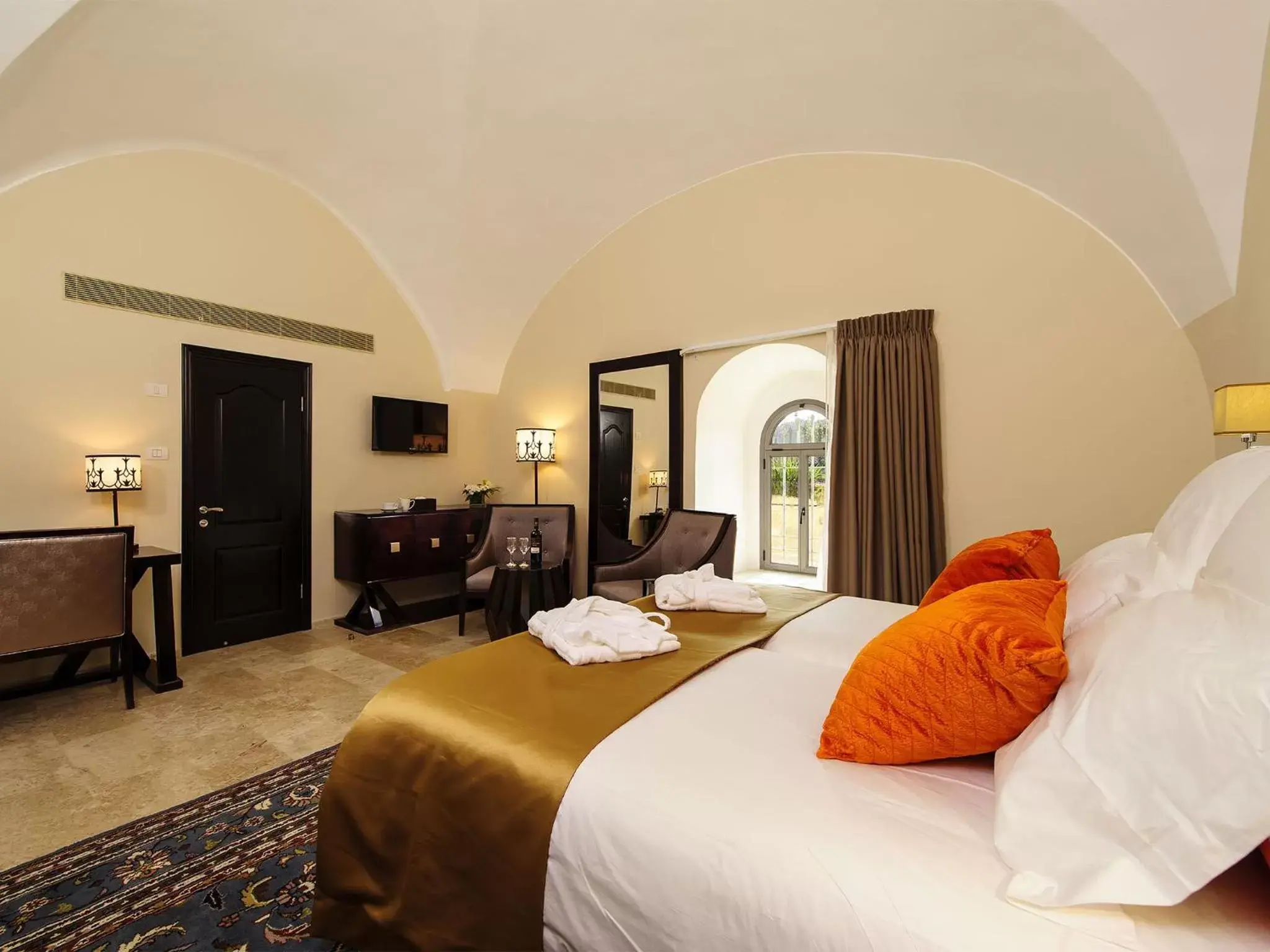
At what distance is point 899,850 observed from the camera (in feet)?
2.91

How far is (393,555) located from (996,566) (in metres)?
4.12

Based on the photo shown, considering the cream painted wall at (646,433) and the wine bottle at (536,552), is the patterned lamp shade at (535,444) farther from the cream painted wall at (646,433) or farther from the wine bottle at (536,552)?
the wine bottle at (536,552)

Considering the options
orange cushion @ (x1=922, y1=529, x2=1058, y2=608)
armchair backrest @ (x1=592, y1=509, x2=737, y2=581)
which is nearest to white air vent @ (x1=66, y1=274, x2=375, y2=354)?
armchair backrest @ (x1=592, y1=509, x2=737, y2=581)

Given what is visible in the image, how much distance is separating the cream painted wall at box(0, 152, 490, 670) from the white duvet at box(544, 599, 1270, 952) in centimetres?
407

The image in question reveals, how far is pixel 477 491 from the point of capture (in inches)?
221

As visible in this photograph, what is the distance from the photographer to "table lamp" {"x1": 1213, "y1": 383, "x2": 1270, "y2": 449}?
69.9 inches

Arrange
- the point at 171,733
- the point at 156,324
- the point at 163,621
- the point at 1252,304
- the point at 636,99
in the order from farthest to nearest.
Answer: the point at 156,324 → the point at 636,99 → the point at 163,621 → the point at 171,733 → the point at 1252,304

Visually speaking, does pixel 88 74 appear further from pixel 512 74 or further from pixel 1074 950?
pixel 1074 950

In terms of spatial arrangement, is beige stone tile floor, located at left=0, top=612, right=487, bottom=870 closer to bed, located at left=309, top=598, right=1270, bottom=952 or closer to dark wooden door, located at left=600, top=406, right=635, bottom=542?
dark wooden door, located at left=600, top=406, right=635, bottom=542

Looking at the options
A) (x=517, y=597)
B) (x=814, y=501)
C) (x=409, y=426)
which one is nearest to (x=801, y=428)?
(x=814, y=501)

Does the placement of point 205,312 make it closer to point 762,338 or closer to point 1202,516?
point 762,338

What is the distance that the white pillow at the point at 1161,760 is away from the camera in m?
0.70

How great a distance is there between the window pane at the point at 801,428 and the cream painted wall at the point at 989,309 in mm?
2276

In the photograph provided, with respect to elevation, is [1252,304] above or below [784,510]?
above
